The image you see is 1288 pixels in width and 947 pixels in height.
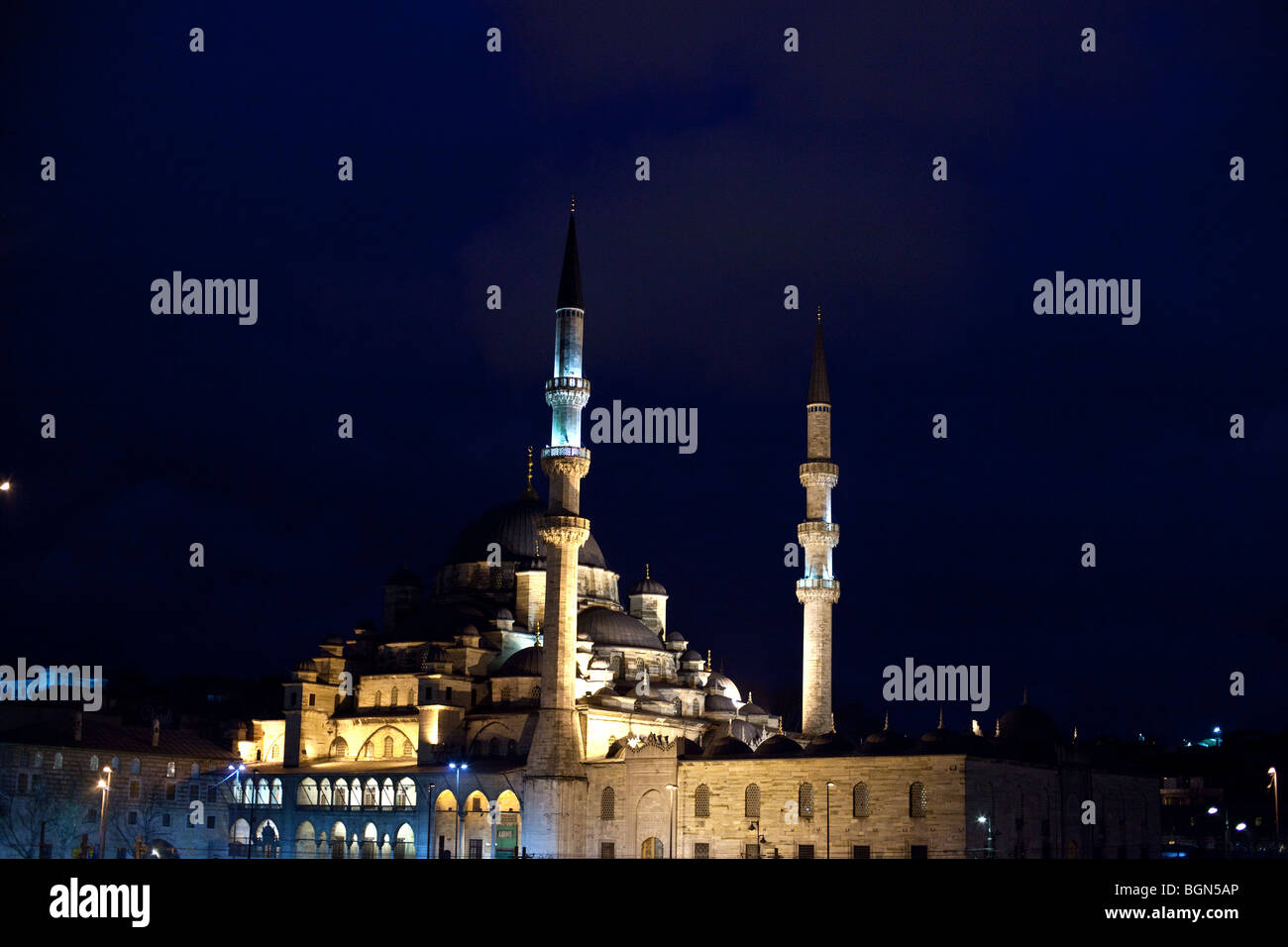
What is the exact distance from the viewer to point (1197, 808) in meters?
88.6

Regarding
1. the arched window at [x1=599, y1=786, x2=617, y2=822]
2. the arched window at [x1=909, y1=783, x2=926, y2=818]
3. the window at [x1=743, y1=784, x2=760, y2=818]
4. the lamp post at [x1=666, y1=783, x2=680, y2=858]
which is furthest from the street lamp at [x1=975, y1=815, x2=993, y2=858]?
the arched window at [x1=599, y1=786, x2=617, y2=822]

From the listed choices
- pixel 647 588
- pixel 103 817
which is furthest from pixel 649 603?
pixel 103 817

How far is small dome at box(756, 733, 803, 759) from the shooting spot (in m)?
54.3

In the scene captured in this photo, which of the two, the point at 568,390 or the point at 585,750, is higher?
the point at 568,390

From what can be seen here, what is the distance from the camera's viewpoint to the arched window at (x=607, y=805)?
179 feet

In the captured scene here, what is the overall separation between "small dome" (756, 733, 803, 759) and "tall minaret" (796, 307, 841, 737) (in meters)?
4.33

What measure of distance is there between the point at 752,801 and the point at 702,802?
1.80m

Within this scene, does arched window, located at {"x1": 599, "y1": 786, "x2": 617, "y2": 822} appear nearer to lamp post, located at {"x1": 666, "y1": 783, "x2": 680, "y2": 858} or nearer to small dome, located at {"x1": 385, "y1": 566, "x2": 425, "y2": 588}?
lamp post, located at {"x1": 666, "y1": 783, "x2": 680, "y2": 858}

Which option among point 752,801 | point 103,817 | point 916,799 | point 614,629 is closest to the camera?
point 916,799

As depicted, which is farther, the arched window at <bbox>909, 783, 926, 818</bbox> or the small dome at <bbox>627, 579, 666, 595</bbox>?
the small dome at <bbox>627, 579, 666, 595</bbox>

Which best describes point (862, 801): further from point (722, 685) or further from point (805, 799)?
point (722, 685)

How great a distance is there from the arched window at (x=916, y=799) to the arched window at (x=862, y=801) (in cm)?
134

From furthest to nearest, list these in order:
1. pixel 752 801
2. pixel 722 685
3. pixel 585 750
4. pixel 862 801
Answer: pixel 722 685 → pixel 585 750 → pixel 752 801 → pixel 862 801

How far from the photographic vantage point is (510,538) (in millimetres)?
69812
